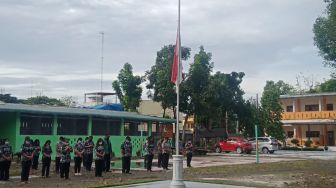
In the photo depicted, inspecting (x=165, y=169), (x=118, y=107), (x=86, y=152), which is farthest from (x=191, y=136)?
(x=86, y=152)

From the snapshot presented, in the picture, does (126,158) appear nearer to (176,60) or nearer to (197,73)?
(176,60)

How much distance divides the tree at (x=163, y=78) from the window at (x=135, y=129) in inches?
164

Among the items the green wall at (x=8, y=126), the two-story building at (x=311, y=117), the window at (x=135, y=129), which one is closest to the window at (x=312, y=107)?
the two-story building at (x=311, y=117)

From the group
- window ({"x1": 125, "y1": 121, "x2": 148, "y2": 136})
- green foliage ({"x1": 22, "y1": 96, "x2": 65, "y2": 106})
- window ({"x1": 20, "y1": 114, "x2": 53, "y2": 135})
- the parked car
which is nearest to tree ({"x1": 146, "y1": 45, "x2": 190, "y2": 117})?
window ({"x1": 125, "y1": 121, "x2": 148, "y2": 136})

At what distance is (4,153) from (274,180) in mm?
9988

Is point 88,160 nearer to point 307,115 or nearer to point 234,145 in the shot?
point 234,145

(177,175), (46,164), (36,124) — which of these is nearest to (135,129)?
(36,124)

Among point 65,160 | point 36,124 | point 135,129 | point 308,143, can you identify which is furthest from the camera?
point 308,143

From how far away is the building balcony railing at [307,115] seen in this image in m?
55.4

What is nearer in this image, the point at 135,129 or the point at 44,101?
the point at 135,129

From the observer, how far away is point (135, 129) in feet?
116

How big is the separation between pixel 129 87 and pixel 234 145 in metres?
11.0

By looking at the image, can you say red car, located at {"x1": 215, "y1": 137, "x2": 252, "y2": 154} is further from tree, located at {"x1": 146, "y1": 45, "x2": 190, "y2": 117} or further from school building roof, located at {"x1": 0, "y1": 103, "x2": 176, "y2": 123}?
school building roof, located at {"x1": 0, "y1": 103, "x2": 176, "y2": 123}

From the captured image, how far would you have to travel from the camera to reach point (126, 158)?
2092cm
